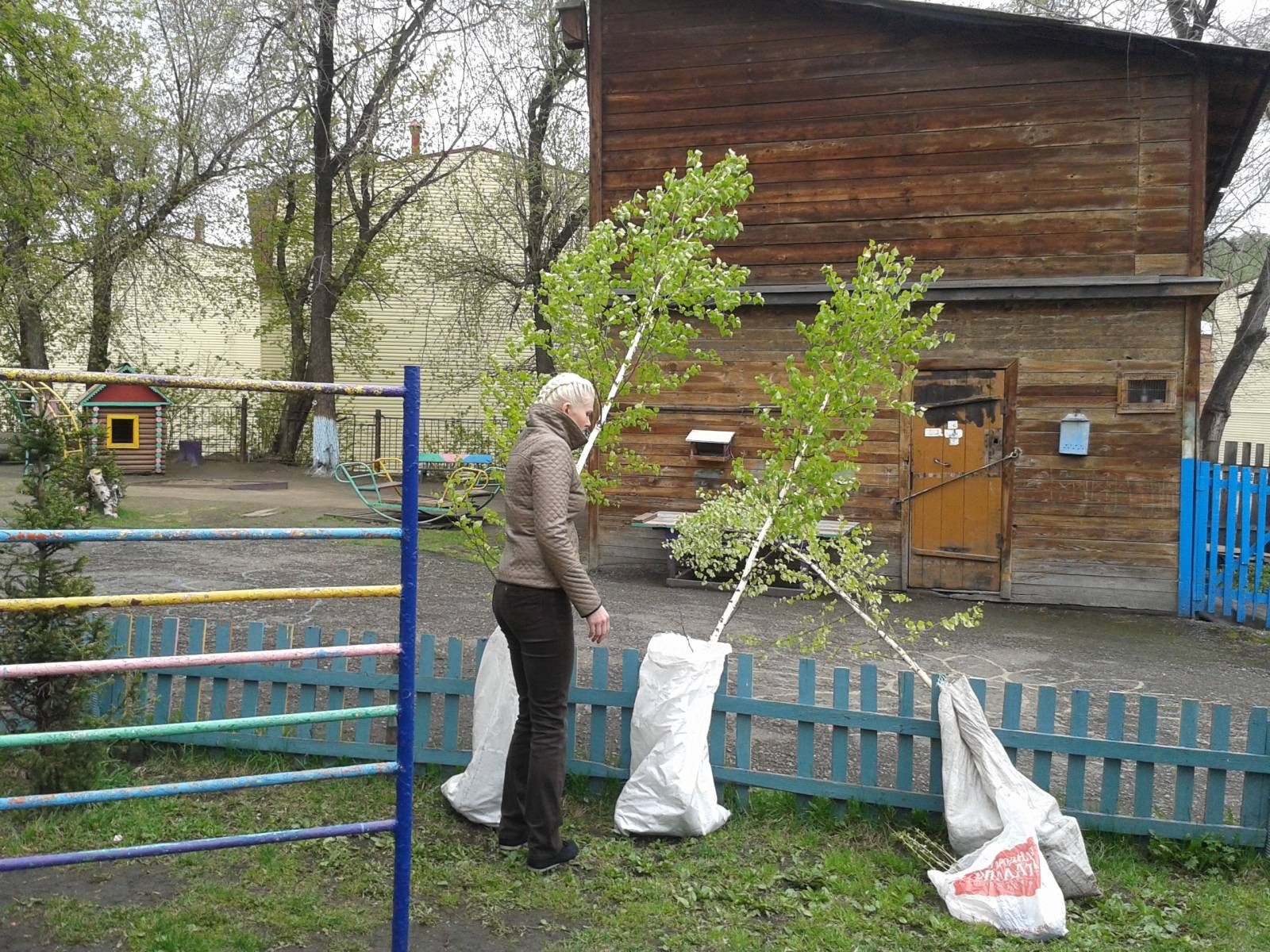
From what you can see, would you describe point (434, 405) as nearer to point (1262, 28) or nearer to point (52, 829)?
point (1262, 28)

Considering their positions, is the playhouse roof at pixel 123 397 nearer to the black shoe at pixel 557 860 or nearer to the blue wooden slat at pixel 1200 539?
the blue wooden slat at pixel 1200 539

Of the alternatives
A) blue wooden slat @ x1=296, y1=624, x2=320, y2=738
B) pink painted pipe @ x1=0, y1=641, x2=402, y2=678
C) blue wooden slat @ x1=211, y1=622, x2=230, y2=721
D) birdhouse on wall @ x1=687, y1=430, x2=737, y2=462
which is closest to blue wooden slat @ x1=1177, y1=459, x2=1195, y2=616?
birdhouse on wall @ x1=687, y1=430, x2=737, y2=462

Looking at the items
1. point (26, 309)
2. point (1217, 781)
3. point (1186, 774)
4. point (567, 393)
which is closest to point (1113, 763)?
point (1186, 774)

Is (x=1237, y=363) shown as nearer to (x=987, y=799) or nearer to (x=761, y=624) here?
(x=761, y=624)

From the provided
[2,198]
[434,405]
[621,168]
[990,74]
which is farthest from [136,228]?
[990,74]

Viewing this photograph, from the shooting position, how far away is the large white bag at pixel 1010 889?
3.32m

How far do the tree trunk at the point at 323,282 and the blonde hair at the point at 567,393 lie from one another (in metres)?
15.3

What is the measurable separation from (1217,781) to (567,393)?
289cm

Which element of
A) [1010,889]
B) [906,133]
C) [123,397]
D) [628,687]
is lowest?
[1010,889]

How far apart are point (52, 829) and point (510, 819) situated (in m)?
1.70

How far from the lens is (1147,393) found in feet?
31.9

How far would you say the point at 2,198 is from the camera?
17953 mm

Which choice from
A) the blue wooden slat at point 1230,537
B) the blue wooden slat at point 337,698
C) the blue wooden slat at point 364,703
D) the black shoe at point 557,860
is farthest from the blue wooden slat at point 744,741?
the blue wooden slat at point 1230,537

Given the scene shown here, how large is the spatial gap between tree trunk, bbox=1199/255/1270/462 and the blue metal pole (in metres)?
17.1
